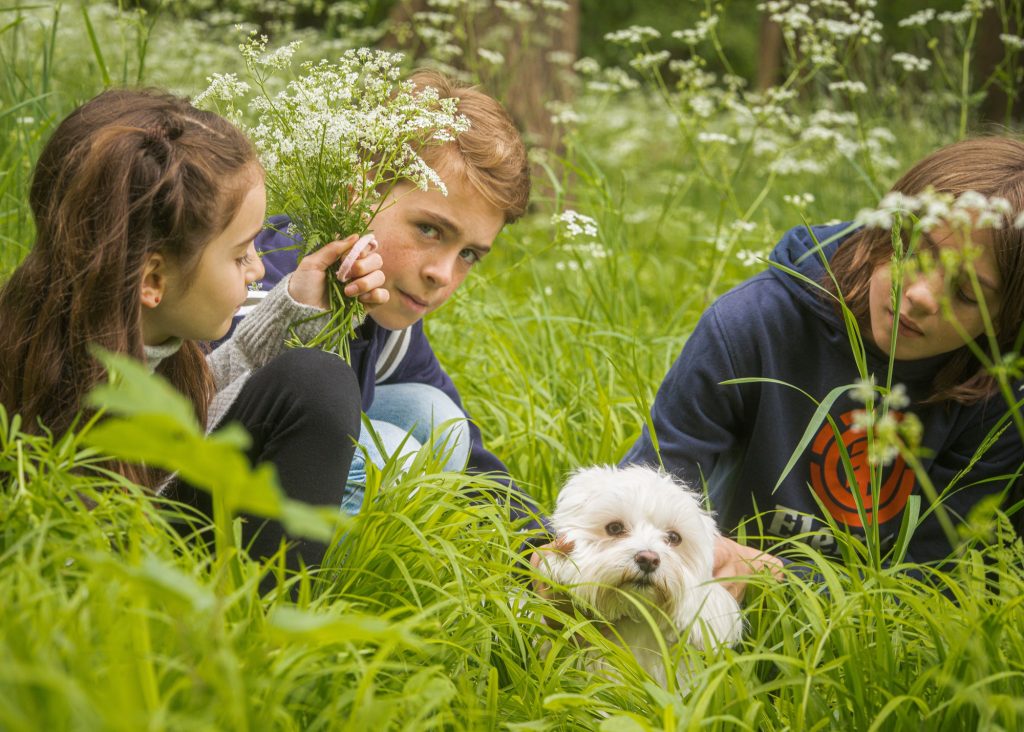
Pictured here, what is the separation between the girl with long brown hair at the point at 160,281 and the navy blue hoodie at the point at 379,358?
Result: 41cm

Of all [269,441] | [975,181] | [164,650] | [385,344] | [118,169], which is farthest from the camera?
[385,344]

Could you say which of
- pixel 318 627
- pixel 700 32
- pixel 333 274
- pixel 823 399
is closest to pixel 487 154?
pixel 333 274

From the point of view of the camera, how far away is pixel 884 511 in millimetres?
2230

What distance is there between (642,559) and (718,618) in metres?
0.19

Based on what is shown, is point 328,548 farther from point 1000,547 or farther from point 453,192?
point 1000,547

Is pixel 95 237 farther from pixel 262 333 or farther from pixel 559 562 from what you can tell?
pixel 559 562

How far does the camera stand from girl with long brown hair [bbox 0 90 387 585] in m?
1.65

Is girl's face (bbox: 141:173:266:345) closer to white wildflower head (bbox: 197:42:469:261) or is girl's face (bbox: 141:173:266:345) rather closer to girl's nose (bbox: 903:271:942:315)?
white wildflower head (bbox: 197:42:469:261)

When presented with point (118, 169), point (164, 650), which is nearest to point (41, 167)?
point (118, 169)

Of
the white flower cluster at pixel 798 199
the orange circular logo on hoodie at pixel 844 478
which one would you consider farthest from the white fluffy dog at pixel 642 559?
the white flower cluster at pixel 798 199

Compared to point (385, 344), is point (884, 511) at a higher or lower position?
lower

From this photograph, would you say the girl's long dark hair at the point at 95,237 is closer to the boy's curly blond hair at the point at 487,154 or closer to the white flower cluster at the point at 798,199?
the boy's curly blond hair at the point at 487,154

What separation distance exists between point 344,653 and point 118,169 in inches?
34.4

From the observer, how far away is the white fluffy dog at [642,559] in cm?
170
